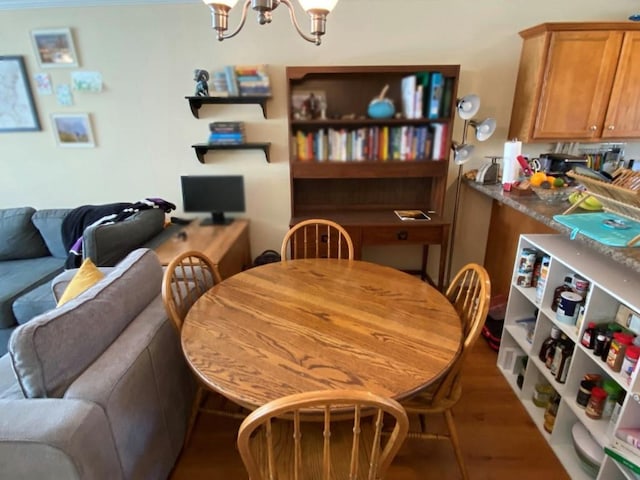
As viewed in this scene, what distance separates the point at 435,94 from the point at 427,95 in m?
0.06

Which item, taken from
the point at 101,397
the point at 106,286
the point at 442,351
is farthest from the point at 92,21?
the point at 442,351

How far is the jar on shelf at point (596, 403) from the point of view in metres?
1.40

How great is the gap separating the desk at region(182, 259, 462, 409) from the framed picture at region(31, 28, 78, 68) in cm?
231

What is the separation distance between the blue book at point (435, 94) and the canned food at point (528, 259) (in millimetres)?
1166

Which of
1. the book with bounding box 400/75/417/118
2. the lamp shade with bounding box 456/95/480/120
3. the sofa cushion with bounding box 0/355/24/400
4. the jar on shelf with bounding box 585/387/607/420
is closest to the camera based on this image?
the sofa cushion with bounding box 0/355/24/400

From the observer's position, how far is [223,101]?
2666 millimetres

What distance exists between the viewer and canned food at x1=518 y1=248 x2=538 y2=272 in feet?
6.15

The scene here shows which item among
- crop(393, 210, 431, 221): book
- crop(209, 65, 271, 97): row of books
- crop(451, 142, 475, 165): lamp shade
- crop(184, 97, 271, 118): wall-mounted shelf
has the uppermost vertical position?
crop(209, 65, 271, 97): row of books

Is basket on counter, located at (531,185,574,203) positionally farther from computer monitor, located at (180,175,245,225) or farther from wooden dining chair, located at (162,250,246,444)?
computer monitor, located at (180,175,245,225)

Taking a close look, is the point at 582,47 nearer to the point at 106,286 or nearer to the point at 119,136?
the point at 106,286

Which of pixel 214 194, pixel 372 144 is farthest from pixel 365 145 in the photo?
pixel 214 194

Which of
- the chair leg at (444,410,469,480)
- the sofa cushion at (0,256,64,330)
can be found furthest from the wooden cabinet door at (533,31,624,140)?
the sofa cushion at (0,256,64,330)

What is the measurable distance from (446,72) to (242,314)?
208 cm

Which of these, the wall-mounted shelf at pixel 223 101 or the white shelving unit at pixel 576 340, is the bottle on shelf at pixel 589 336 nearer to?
the white shelving unit at pixel 576 340
